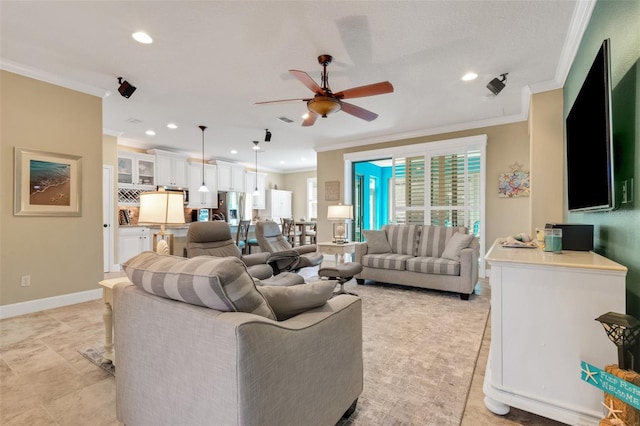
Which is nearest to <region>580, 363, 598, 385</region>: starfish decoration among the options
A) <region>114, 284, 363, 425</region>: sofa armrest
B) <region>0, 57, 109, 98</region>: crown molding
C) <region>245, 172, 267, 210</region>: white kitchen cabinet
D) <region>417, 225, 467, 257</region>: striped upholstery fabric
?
<region>114, 284, 363, 425</region>: sofa armrest

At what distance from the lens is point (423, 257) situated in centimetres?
425

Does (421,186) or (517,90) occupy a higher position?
(517,90)

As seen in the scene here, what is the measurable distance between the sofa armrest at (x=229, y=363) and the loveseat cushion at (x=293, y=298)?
0.15 ft

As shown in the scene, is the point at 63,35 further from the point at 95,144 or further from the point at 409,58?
the point at 409,58

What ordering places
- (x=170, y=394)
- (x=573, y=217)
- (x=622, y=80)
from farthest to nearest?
(x=573, y=217), (x=622, y=80), (x=170, y=394)

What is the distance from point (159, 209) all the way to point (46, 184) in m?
2.23

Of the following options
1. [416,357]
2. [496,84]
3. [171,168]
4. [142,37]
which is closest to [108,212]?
[171,168]

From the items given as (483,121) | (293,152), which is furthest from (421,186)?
(293,152)

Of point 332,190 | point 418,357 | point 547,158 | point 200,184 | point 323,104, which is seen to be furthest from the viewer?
point 200,184

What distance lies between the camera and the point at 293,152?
24.6ft

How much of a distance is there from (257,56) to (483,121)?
12.8ft

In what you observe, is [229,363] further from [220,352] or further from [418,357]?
[418,357]

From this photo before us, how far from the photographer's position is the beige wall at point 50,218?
3156 mm

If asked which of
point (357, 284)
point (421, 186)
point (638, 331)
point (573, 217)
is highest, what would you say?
point (421, 186)
